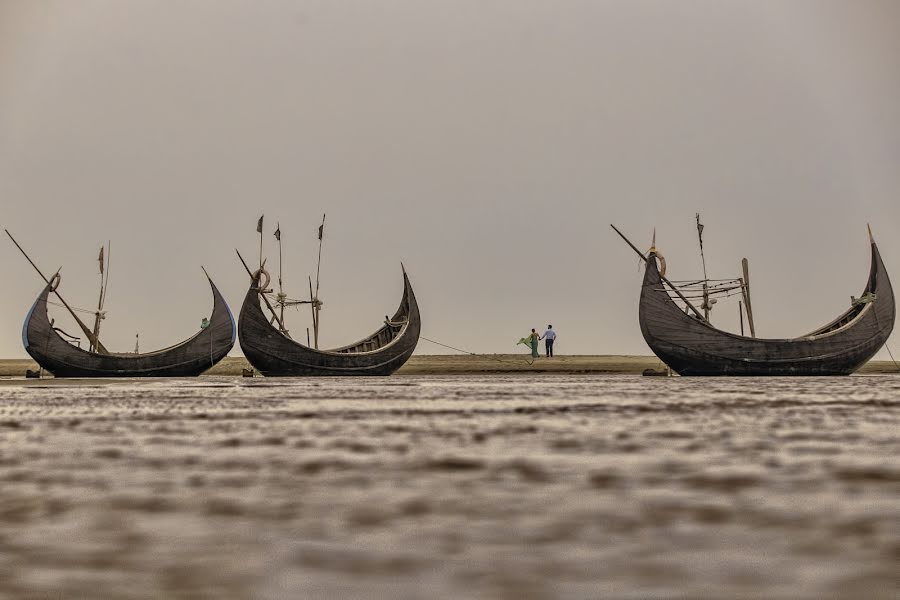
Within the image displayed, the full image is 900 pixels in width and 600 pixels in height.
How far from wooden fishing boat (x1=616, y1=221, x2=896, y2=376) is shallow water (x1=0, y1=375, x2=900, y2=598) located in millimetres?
22250

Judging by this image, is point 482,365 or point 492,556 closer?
point 492,556

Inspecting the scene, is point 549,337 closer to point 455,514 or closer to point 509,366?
point 509,366

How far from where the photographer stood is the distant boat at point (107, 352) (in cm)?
2935

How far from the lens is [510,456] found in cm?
321

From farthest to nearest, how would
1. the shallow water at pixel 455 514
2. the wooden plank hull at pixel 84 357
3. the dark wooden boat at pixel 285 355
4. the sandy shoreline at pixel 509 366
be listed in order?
the wooden plank hull at pixel 84 357, the sandy shoreline at pixel 509 366, the dark wooden boat at pixel 285 355, the shallow water at pixel 455 514

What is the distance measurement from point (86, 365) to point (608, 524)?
101 feet

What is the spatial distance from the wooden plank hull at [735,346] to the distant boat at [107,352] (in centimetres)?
1547

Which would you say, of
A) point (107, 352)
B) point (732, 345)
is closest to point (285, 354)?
point (107, 352)

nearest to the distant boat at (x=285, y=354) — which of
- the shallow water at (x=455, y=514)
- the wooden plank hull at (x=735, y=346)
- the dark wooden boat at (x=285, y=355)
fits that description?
the dark wooden boat at (x=285, y=355)

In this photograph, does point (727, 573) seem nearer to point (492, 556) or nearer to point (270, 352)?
point (492, 556)

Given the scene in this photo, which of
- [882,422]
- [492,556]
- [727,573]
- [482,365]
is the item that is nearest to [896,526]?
[727,573]

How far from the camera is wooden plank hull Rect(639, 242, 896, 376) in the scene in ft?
83.3

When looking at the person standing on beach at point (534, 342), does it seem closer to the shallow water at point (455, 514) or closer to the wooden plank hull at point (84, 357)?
the wooden plank hull at point (84, 357)

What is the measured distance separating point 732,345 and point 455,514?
25.0 m
